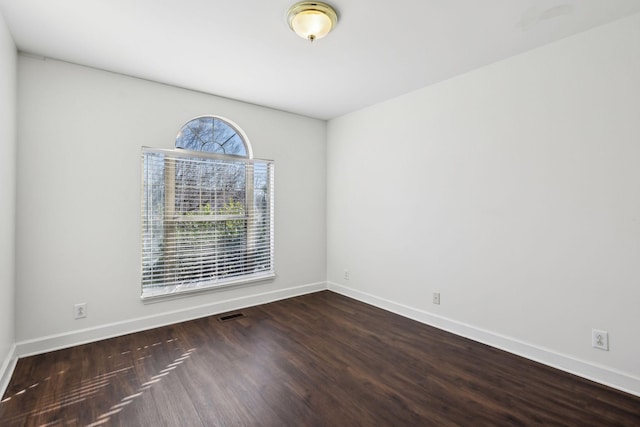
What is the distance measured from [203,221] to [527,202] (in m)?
3.25

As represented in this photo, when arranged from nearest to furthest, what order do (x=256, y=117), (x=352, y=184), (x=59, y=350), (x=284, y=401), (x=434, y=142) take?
(x=284, y=401)
(x=59, y=350)
(x=434, y=142)
(x=256, y=117)
(x=352, y=184)

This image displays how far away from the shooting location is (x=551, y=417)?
1.77m

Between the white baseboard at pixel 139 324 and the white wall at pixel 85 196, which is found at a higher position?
the white wall at pixel 85 196

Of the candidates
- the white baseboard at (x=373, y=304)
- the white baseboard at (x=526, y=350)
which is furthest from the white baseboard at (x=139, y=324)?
the white baseboard at (x=526, y=350)

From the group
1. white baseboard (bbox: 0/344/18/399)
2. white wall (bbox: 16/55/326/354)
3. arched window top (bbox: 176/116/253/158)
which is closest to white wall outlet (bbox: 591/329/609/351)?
white wall (bbox: 16/55/326/354)

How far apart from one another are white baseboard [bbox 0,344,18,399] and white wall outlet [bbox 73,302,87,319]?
43cm

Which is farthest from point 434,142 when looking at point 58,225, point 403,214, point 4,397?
point 4,397

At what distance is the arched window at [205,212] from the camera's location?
124 inches

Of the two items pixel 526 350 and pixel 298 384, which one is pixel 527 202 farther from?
pixel 298 384

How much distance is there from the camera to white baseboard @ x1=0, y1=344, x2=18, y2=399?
204 cm

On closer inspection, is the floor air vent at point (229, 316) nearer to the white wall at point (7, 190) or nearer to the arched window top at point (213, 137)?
the white wall at point (7, 190)

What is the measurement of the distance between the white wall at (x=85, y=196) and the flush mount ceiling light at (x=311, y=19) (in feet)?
5.85

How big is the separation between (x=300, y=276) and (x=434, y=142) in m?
2.50

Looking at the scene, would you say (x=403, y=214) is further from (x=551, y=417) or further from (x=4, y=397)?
(x=4, y=397)
